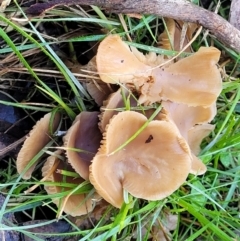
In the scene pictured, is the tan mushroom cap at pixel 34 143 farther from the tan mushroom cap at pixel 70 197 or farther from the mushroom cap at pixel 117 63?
the mushroom cap at pixel 117 63

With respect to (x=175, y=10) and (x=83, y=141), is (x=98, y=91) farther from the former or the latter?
(x=175, y=10)

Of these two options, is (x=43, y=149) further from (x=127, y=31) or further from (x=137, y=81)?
(x=127, y=31)

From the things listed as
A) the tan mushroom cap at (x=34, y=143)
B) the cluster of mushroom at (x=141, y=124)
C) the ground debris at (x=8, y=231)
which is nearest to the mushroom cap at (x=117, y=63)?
the cluster of mushroom at (x=141, y=124)

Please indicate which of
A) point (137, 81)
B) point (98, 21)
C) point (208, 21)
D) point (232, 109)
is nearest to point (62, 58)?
point (98, 21)

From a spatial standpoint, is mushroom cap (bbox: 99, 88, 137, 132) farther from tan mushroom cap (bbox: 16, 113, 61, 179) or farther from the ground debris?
the ground debris

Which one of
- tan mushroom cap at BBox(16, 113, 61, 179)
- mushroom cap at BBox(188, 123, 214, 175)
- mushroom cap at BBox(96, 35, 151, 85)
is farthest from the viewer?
mushroom cap at BBox(188, 123, 214, 175)

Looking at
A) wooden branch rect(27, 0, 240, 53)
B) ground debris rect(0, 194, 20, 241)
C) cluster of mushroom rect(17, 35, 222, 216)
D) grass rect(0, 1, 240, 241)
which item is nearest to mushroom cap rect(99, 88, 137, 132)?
cluster of mushroom rect(17, 35, 222, 216)
